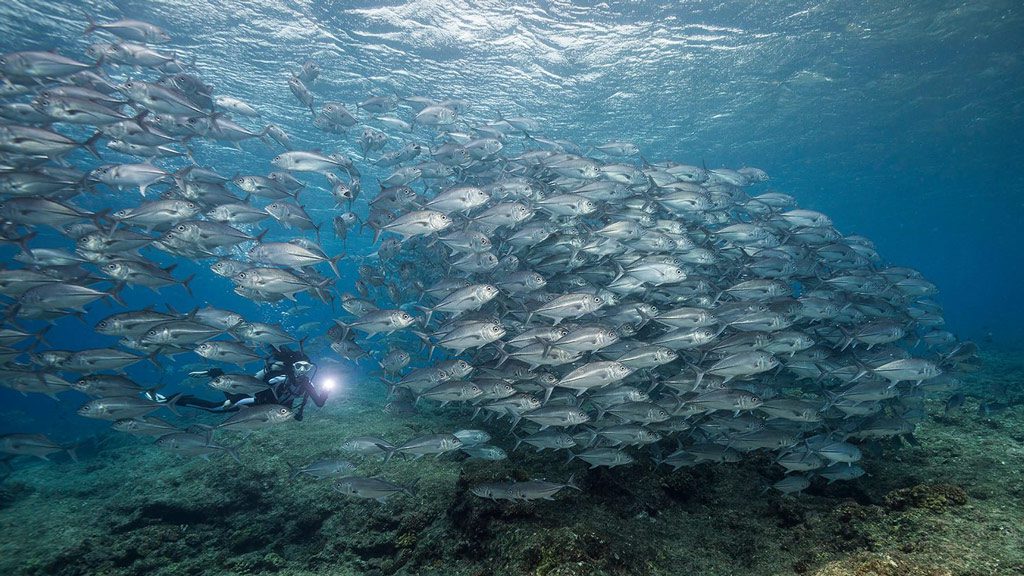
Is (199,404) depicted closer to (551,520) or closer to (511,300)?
(511,300)

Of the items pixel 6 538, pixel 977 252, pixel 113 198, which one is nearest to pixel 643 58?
pixel 6 538

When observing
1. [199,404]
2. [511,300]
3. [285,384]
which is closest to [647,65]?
[511,300]

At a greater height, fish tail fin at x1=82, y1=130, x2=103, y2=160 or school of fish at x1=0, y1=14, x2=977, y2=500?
fish tail fin at x1=82, y1=130, x2=103, y2=160

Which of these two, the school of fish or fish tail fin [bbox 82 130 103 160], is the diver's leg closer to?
the school of fish

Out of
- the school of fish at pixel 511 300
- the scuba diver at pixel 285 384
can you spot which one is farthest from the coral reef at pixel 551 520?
the scuba diver at pixel 285 384

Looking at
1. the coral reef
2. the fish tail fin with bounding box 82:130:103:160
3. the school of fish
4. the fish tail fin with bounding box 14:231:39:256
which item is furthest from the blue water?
the coral reef

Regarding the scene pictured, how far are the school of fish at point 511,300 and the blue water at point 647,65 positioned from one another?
9.19 meters

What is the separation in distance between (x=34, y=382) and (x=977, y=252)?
163017mm

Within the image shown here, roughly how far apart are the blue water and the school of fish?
9.19 m

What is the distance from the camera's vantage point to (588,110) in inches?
933

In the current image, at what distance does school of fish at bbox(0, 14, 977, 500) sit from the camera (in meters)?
6.30

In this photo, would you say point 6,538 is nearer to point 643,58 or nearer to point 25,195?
point 25,195

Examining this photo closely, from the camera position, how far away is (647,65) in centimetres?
1991

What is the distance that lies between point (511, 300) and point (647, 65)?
1698cm
